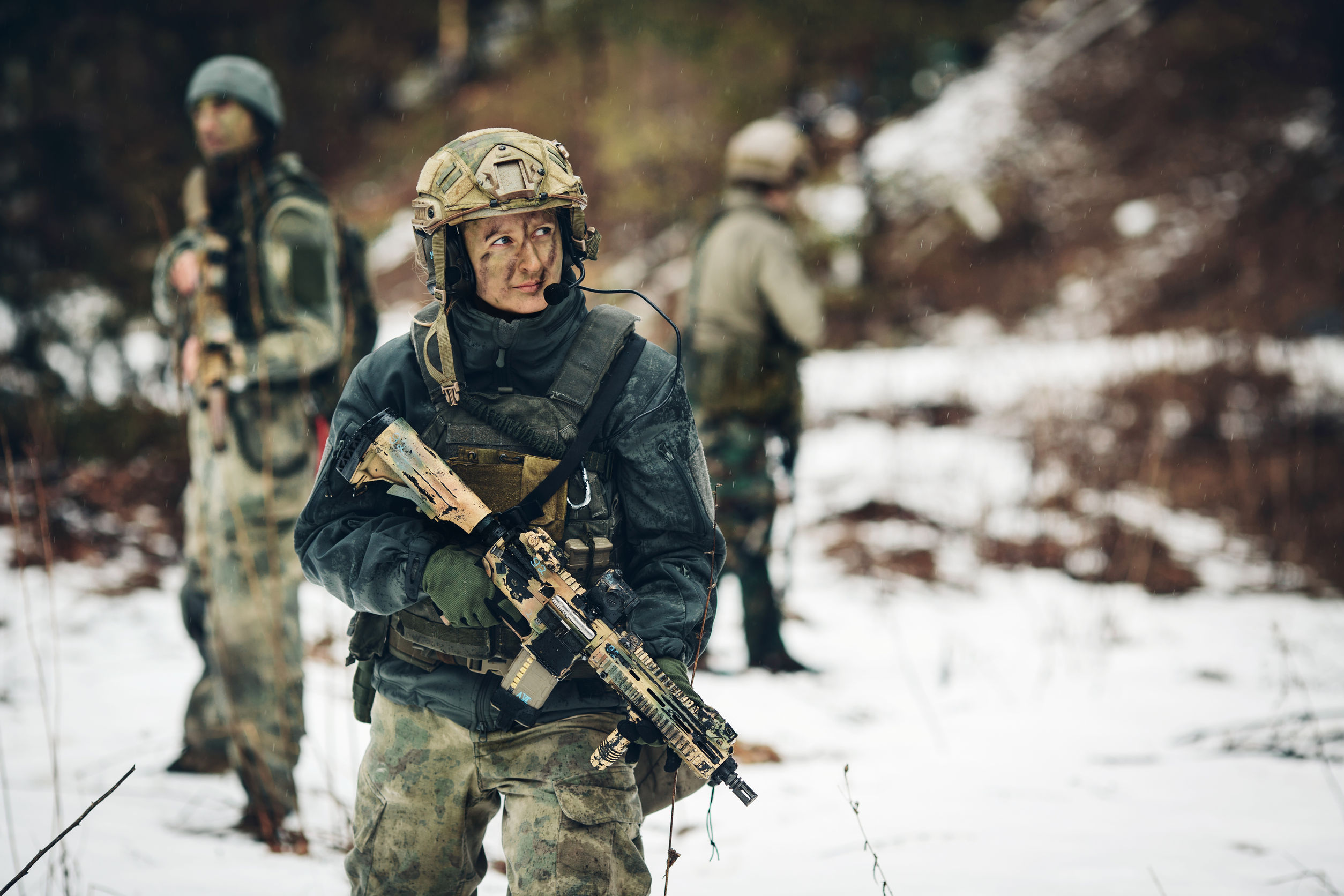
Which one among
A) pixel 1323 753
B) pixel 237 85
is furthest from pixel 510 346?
pixel 1323 753

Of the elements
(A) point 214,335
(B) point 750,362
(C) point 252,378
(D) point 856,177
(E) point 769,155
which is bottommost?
(C) point 252,378

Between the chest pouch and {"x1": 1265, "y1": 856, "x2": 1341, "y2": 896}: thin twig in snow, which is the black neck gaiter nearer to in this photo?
the chest pouch

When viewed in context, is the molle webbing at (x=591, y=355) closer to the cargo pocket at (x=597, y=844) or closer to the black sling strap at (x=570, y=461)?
the black sling strap at (x=570, y=461)

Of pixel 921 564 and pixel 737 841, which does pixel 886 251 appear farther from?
pixel 737 841

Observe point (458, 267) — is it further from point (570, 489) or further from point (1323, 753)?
point (1323, 753)

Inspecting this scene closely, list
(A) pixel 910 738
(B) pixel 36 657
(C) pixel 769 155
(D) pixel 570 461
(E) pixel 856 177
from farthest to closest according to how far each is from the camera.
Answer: (E) pixel 856 177
(C) pixel 769 155
(A) pixel 910 738
(B) pixel 36 657
(D) pixel 570 461

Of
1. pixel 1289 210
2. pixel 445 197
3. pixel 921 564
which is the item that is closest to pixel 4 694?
pixel 445 197

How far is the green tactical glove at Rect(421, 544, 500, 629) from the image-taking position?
1658mm

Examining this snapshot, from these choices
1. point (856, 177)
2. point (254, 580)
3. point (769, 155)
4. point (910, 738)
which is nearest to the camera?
point (254, 580)

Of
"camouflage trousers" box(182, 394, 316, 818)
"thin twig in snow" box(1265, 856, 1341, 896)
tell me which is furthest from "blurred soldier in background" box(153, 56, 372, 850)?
"thin twig in snow" box(1265, 856, 1341, 896)

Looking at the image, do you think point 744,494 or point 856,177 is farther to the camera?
point 856,177

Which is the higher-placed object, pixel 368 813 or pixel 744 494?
pixel 744 494

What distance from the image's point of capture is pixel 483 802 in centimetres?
185

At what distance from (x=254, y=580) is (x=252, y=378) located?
0.66 metres
